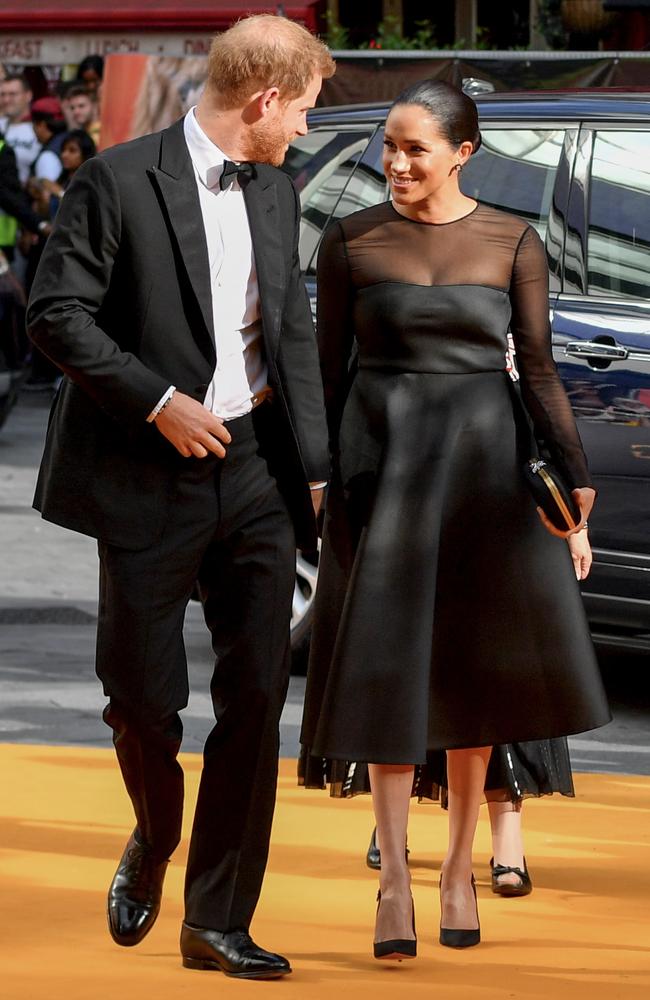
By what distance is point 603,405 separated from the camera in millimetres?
6383

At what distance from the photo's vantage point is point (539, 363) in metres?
4.57

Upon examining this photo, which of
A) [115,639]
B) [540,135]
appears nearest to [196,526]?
[115,639]

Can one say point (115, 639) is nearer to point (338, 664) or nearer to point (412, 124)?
point (338, 664)

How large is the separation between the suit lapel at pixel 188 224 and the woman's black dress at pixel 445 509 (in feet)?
1.78

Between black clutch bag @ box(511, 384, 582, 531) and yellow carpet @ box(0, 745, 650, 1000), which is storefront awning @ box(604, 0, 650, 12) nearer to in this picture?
yellow carpet @ box(0, 745, 650, 1000)

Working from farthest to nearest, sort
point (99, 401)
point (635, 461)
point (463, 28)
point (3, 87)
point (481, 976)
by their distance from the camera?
point (463, 28) < point (3, 87) < point (635, 461) < point (481, 976) < point (99, 401)

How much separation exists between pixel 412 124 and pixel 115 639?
1280mm

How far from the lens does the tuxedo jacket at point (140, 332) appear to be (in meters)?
3.98

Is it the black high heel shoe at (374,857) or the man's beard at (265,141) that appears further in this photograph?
the black high heel shoe at (374,857)

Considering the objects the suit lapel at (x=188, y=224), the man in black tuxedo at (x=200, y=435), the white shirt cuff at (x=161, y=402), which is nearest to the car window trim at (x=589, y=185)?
the man in black tuxedo at (x=200, y=435)

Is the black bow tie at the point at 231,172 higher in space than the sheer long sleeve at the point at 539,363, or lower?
higher

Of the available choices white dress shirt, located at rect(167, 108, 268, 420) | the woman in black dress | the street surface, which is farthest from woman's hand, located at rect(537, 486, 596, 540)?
the street surface

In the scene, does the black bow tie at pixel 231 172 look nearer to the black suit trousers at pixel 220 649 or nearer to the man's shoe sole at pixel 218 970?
the black suit trousers at pixel 220 649

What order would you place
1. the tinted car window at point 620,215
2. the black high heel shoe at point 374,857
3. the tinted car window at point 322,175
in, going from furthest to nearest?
1. the tinted car window at point 322,175
2. the tinted car window at point 620,215
3. the black high heel shoe at point 374,857
